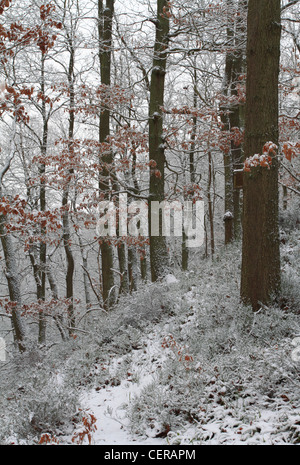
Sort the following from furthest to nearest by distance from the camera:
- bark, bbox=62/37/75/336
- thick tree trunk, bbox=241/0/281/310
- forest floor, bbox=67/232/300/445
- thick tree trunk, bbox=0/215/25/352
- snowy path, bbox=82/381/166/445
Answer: thick tree trunk, bbox=0/215/25/352, bark, bbox=62/37/75/336, thick tree trunk, bbox=241/0/281/310, snowy path, bbox=82/381/166/445, forest floor, bbox=67/232/300/445

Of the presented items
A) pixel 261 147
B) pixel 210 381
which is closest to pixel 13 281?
pixel 210 381

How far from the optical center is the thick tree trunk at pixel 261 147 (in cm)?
572

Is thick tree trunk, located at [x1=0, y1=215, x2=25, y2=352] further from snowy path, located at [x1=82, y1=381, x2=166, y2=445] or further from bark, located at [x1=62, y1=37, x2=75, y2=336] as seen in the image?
snowy path, located at [x1=82, y1=381, x2=166, y2=445]

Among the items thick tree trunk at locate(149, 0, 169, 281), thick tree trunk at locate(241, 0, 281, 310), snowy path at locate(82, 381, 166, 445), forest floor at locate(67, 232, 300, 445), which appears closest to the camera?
forest floor at locate(67, 232, 300, 445)

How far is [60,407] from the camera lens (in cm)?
441

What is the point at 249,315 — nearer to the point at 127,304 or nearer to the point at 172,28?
the point at 127,304

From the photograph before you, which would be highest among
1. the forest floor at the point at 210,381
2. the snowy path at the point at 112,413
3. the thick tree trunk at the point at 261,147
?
the thick tree trunk at the point at 261,147

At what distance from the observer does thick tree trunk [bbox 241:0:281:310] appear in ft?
18.8

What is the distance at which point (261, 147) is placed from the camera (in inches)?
226

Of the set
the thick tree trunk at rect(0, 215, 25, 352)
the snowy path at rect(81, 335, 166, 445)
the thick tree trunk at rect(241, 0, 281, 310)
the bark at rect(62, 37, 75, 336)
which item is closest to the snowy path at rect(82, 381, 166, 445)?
the snowy path at rect(81, 335, 166, 445)

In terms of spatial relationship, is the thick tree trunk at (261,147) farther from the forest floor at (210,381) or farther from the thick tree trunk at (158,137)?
the thick tree trunk at (158,137)

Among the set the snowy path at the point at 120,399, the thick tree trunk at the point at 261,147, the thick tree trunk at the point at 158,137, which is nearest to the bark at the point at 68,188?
the thick tree trunk at the point at 158,137

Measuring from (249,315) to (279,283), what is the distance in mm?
842

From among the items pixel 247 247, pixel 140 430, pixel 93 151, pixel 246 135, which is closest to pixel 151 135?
pixel 93 151
